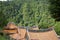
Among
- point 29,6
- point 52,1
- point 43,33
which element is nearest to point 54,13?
point 52,1

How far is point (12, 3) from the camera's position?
87.3 ft

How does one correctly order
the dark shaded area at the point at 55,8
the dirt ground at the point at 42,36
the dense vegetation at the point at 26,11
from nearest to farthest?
the dirt ground at the point at 42,36 < the dark shaded area at the point at 55,8 < the dense vegetation at the point at 26,11

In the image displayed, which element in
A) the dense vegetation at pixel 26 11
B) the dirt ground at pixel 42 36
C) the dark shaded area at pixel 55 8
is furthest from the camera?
the dense vegetation at pixel 26 11

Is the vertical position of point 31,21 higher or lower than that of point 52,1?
lower

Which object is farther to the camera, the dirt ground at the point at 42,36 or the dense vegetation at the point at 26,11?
the dense vegetation at the point at 26,11

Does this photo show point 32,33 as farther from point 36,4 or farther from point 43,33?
point 36,4

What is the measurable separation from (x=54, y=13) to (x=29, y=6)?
43.9ft

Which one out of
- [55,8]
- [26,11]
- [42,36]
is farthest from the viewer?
[26,11]

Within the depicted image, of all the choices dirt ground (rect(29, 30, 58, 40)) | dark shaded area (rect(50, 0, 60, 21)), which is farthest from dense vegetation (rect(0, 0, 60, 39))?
dirt ground (rect(29, 30, 58, 40))

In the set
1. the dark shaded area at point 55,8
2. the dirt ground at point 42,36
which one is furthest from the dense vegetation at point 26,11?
the dirt ground at point 42,36

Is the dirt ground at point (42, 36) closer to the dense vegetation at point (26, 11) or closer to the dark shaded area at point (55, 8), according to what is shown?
the dark shaded area at point (55, 8)

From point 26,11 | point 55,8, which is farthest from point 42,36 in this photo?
point 26,11

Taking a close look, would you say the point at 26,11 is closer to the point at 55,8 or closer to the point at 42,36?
the point at 55,8

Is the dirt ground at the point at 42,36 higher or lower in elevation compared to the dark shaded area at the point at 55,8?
lower
